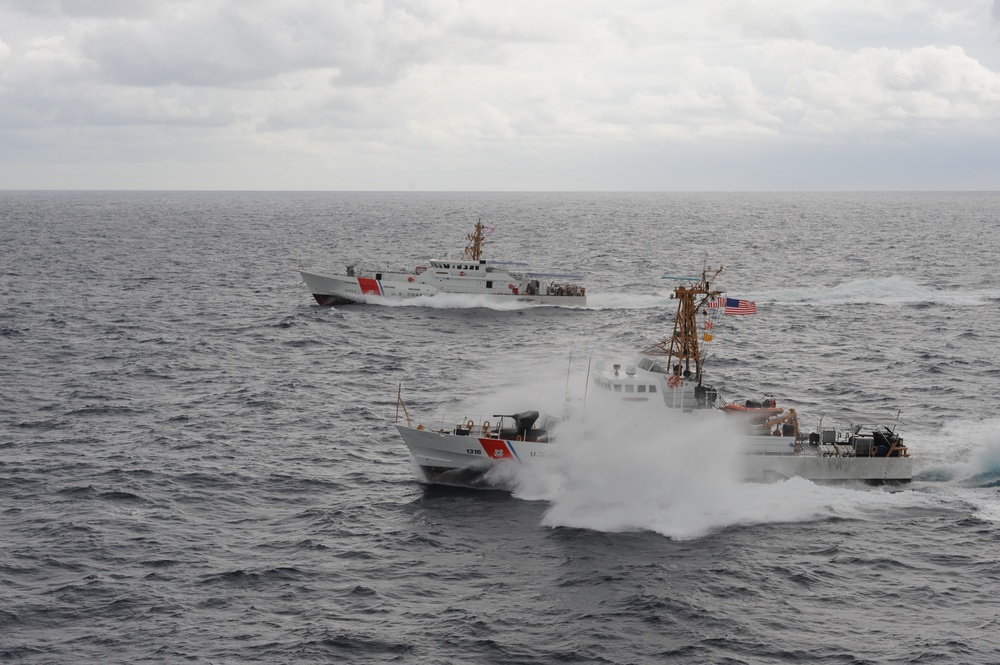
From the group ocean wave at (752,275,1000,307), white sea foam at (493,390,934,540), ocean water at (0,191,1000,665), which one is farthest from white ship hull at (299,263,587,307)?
white sea foam at (493,390,934,540)

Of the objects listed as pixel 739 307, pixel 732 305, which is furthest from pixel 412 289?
pixel 732 305

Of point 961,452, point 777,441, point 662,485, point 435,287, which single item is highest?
point 435,287

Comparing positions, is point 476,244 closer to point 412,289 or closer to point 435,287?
point 435,287

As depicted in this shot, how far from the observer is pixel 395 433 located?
56.8m

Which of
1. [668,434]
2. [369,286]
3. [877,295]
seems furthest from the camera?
[877,295]

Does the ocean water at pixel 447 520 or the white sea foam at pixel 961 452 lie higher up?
the white sea foam at pixel 961 452

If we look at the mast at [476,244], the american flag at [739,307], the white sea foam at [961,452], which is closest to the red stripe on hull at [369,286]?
the mast at [476,244]

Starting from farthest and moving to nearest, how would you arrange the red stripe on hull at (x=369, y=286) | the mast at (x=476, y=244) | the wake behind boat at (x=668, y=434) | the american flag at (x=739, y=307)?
the red stripe on hull at (x=369, y=286)
the mast at (x=476, y=244)
the american flag at (x=739, y=307)
the wake behind boat at (x=668, y=434)

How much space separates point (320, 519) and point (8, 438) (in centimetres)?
2223

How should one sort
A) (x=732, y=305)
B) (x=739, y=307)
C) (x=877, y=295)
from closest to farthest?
(x=732, y=305) → (x=739, y=307) → (x=877, y=295)

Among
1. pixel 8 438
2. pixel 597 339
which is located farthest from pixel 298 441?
pixel 597 339

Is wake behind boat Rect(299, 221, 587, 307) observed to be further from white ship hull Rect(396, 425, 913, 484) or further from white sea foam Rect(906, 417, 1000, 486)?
white ship hull Rect(396, 425, 913, 484)

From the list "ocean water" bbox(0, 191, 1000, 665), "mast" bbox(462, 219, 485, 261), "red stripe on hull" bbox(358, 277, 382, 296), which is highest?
"mast" bbox(462, 219, 485, 261)

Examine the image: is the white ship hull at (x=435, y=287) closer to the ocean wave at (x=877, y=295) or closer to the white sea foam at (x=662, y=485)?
the ocean wave at (x=877, y=295)
